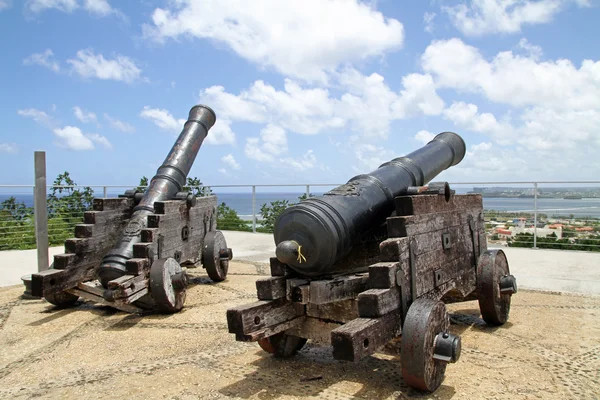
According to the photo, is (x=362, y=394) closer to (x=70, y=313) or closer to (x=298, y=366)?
(x=298, y=366)

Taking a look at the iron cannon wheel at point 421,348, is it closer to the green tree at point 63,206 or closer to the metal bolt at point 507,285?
the metal bolt at point 507,285

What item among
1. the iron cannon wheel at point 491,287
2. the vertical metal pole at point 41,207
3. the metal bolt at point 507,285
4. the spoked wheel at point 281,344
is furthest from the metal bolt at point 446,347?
the vertical metal pole at point 41,207

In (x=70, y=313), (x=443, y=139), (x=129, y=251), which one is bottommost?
(x=70, y=313)

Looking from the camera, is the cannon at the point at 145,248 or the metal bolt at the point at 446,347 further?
the cannon at the point at 145,248

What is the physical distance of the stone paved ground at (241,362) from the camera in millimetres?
3160

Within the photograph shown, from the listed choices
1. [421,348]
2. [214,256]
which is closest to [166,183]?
[214,256]

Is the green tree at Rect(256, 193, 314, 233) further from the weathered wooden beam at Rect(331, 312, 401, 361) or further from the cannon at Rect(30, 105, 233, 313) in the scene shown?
the weathered wooden beam at Rect(331, 312, 401, 361)

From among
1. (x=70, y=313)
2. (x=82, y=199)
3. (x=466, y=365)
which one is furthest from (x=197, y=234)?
(x=82, y=199)

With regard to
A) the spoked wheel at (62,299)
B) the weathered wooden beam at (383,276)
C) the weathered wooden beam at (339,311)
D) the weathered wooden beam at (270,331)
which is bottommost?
the spoked wheel at (62,299)

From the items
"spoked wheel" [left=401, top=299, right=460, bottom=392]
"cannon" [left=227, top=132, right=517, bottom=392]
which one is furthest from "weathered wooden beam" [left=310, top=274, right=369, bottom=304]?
"spoked wheel" [left=401, top=299, right=460, bottom=392]

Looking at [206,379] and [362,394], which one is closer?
[362,394]

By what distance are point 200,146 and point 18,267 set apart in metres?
3.70

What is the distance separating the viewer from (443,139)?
526cm

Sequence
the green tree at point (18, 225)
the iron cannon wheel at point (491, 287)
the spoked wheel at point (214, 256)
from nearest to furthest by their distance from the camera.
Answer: the iron cannon wheel at point (491, 287)
the spoked wheel at point (214, 256)
the green tree at point (18, 225)
